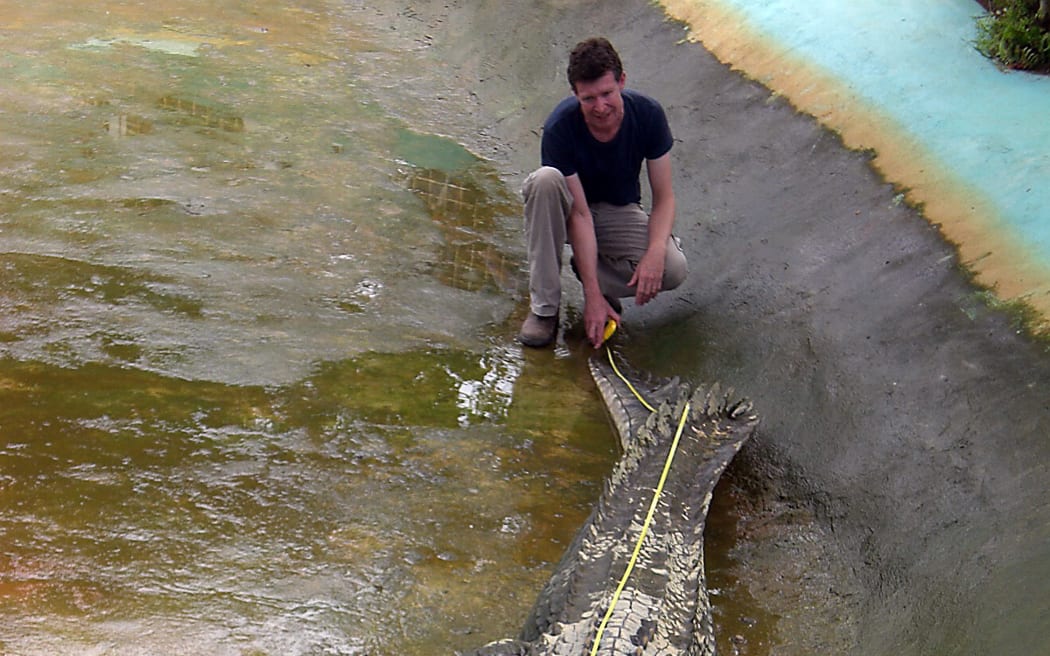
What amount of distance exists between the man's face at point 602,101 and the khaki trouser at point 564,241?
9.5 inches

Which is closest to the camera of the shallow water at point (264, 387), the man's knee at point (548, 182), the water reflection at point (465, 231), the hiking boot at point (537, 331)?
the shallow water at point (264, 387)

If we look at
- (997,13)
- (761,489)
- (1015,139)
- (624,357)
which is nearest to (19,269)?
(624,357)

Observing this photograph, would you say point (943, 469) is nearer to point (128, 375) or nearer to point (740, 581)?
point (740, 581)

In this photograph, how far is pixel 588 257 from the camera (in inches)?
144

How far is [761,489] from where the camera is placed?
10.3 feet

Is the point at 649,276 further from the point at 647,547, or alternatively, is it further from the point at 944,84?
the point at 944,84

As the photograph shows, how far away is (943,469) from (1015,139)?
4.94 ft

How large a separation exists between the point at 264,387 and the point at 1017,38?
328 cm

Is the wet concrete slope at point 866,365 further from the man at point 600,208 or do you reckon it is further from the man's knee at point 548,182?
the man's knee at point 548,182

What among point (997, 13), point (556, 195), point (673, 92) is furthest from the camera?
point (673, 92)

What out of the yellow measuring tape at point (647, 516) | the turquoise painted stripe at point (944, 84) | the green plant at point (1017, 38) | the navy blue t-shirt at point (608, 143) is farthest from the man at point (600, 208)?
the green plant at point (1017, 38)

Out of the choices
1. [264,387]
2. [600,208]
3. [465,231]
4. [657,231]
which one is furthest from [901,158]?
[264,387]

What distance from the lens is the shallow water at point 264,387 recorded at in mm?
2508

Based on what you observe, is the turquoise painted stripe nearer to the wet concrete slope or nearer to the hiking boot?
the wet concrete slope
